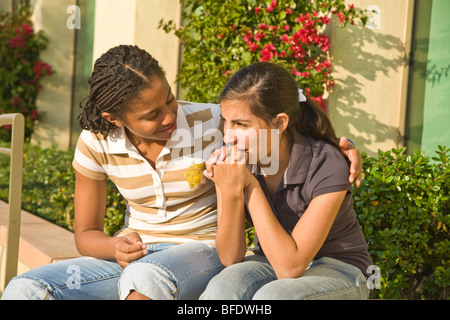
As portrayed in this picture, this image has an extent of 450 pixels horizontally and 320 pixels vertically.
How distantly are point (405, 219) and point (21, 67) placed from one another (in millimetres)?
7367

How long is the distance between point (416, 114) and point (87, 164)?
293 cm

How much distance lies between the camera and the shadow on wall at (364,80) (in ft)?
14.8

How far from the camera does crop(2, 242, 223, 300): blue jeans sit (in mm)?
2029

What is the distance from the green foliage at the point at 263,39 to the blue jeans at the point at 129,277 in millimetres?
2645

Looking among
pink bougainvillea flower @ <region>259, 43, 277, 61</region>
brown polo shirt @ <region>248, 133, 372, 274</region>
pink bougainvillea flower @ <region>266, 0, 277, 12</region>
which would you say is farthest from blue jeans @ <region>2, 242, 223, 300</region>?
pink bougainvillea flower @ <region>266, 0, 277, 12</region>

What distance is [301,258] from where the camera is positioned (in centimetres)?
203

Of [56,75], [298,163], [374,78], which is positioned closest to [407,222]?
[298,163]

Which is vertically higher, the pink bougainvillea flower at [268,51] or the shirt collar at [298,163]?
the pink bougainvillea flower at [268,51]

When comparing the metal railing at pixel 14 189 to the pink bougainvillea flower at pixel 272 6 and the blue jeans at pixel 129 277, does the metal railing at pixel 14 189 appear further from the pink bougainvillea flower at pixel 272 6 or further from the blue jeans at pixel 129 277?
the pink bougainvillea flower at pixel 272 6

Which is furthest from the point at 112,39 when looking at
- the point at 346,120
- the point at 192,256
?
the point at 192,256

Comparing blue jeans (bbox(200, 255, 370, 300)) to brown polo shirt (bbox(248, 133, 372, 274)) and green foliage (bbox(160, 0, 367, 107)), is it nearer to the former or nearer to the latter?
brown polo shirt (bbox(248, 133, 372, 274))

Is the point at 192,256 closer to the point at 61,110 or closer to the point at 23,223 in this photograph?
the point at 23,223

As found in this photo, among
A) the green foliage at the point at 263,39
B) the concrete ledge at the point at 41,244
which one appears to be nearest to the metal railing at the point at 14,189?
the concrete ledge at the point at 41,244

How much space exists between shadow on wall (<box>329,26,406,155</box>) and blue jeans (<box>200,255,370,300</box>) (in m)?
2.57
